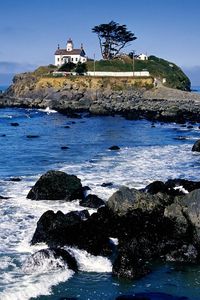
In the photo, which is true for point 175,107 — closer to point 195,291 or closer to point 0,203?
point 0,203

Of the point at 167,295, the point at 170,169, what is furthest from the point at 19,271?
the point at 170,169

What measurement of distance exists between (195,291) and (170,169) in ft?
64.5

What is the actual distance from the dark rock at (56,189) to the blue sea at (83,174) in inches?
23.3

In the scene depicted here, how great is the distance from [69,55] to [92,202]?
414 feet

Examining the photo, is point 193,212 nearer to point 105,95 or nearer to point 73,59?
point 105,95

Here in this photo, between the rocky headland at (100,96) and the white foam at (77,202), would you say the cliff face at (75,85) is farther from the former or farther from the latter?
the white foam at (77,202)

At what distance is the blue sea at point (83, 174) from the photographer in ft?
47.5

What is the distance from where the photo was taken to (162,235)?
692 inches

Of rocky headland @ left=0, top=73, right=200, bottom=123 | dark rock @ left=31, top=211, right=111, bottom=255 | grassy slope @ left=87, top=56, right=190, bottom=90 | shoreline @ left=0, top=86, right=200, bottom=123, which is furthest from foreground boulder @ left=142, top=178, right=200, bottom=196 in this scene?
grassy slope @ left=87, top=56, right=190, bottom=90

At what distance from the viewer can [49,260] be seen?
15.7 m

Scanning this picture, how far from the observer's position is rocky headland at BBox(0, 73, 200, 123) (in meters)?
92.1

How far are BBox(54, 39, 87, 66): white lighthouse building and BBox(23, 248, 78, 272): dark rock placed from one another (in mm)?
131122

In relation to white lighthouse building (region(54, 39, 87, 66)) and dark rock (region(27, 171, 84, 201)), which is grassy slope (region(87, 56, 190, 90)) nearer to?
white lighthouse building (region(54, 39, 87, 66))

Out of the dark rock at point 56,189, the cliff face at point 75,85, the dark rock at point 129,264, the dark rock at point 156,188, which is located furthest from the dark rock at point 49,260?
the cliff face at point 75,85
